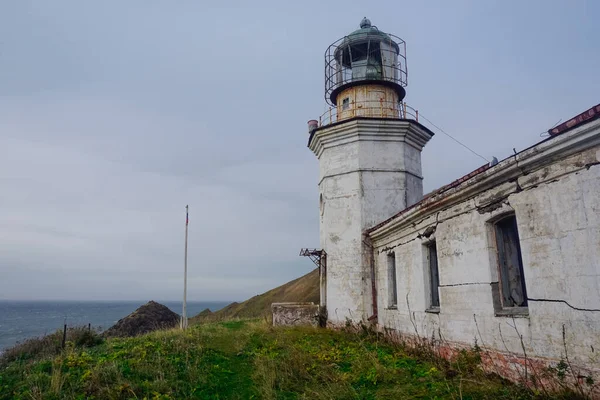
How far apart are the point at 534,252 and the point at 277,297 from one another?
32.2 meters

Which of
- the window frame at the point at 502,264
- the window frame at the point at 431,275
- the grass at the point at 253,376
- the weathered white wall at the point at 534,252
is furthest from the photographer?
the window frame at the point at 431,275

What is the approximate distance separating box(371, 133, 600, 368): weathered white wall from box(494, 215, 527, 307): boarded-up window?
0.14 meters

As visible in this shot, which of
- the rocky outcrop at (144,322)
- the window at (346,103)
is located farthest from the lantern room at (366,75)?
the rocky outcrop at (144,322)

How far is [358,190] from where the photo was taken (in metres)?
13.8

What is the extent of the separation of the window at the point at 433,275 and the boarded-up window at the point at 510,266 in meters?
2.34

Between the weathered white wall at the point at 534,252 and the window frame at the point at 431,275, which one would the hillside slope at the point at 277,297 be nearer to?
the window frame at the point at 431,275

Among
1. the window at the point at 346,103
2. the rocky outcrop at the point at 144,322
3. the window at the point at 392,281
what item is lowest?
the rocky outcrop at the point at 144,322

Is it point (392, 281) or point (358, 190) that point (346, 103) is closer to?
point (358, 190)

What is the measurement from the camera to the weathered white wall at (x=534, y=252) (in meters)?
5.19

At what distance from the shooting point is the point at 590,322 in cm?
512

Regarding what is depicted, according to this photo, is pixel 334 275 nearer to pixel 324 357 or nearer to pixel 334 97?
pixel 324 357

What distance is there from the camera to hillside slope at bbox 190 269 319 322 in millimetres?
31977

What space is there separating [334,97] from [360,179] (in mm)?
4031

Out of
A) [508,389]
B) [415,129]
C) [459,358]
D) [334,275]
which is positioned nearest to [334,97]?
[415,129]
